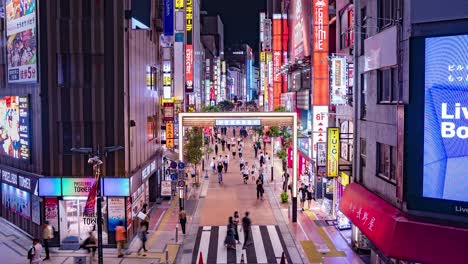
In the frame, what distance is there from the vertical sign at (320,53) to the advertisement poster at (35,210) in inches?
662

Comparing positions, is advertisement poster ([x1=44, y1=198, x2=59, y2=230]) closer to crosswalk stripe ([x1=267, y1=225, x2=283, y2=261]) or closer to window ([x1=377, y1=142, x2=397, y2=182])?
crosswalk stripe ([x1=267, y1=225, x2=283, y2=261])

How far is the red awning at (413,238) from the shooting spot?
1449 cm

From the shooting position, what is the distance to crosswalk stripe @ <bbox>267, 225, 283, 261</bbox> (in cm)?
2477

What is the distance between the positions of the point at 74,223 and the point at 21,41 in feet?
30.4

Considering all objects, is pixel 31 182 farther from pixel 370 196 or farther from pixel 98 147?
pixel 370 196

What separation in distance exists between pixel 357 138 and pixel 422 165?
7.53m

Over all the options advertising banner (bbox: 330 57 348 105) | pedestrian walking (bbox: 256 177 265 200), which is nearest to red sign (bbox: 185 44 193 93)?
pedestrian walking (bbox: 256 177 265 200)

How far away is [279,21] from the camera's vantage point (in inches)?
2340

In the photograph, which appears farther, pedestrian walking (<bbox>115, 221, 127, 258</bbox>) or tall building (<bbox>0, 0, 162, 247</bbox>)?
tall building (<bbox>0, 0, 162, 247</bbox>)

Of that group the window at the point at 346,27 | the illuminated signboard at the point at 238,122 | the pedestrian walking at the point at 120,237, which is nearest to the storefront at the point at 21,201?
the pedestrian walking at the point at 120,237

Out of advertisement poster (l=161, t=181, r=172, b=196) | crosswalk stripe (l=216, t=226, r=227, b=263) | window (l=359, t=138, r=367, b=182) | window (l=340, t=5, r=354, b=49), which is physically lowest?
crosswalk stripe (l=216, t=226, r=227, b=263)

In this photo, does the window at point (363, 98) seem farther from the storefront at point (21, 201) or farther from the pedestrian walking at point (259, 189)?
the pedestrian walking at point (259, 189)

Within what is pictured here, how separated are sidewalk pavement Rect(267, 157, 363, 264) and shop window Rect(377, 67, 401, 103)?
284 inches

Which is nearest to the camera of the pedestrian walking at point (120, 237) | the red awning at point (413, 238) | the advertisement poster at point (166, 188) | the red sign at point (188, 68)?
the red awning at point (413, 238)
